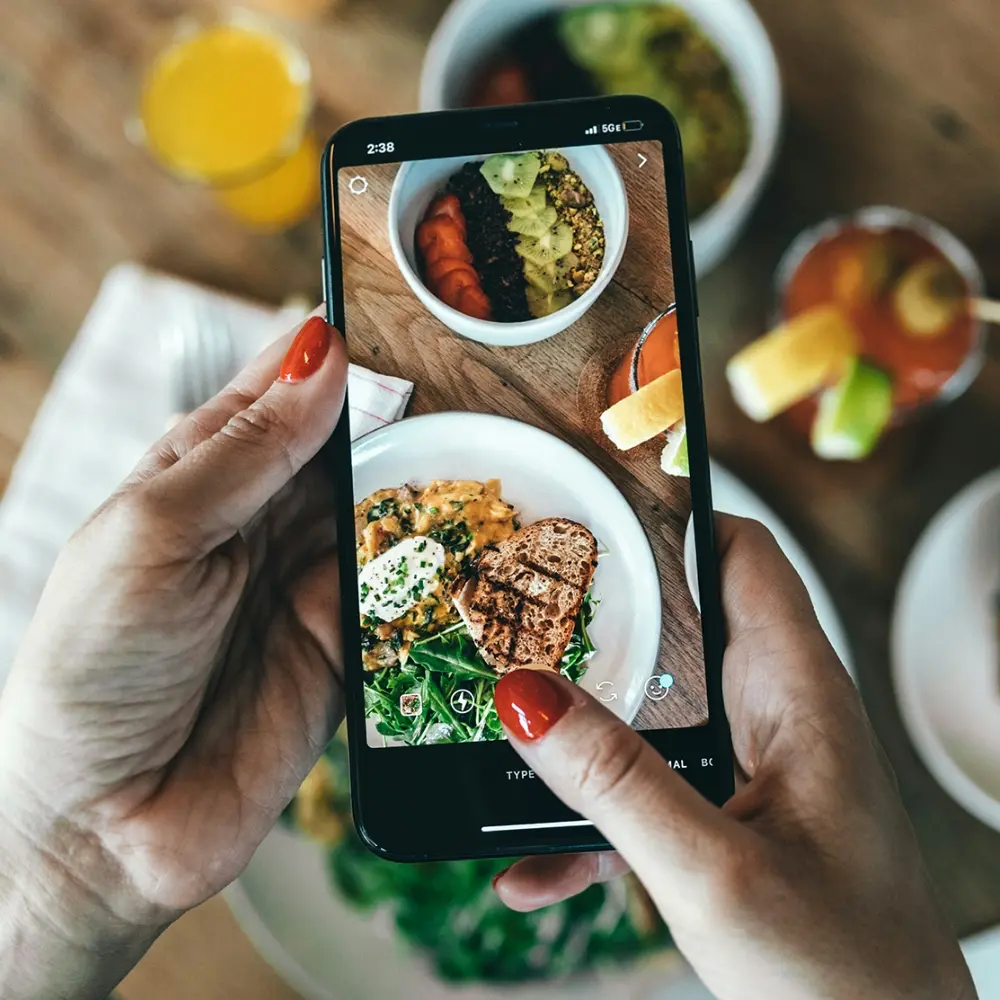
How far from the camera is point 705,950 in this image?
49 centimetres

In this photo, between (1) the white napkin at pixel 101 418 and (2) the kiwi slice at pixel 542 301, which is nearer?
(2) the kiwi slice at pixel 542 301

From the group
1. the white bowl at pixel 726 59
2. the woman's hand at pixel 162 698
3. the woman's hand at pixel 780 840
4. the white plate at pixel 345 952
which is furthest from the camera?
the white plate at pixel 345 952

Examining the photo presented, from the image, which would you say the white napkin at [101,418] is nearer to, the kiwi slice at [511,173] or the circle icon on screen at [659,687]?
the kiwi slice at [511,173]

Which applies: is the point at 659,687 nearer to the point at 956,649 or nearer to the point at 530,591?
the point at 530,591

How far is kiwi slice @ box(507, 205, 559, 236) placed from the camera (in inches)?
25.2

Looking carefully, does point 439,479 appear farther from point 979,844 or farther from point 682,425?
point 979,844

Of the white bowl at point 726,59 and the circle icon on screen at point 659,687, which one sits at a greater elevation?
the white bowl at point 726,59

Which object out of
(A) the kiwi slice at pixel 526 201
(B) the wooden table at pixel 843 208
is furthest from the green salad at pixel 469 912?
(A) the kiwi slice at pixel 526 201

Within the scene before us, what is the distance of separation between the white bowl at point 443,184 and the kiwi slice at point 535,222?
3cm

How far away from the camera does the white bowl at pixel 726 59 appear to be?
2.26 ft

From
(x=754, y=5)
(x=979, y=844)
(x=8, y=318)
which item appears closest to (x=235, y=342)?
(x=8, y=318)

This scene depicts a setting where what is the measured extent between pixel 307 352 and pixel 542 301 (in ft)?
0.51

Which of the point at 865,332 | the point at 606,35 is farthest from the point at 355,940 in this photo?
the point at 606,35

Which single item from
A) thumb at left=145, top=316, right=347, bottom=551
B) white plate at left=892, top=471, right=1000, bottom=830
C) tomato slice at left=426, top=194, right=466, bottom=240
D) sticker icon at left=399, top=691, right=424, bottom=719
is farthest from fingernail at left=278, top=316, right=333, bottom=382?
white plate at left=892, top=471, right=1000, bottom=830
